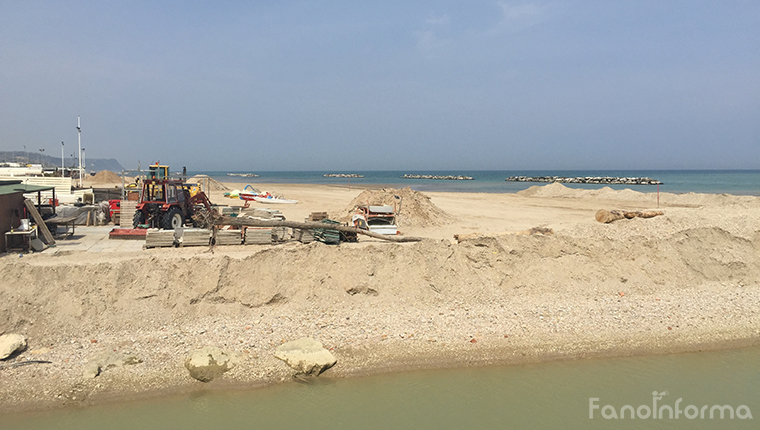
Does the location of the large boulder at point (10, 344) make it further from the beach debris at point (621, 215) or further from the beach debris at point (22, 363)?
the beach debris at point (621, 215)

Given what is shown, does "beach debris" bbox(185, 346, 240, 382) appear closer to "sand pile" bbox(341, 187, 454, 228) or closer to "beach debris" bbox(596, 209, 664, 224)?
"sand pile" bbox(341, 187, 454, 228)

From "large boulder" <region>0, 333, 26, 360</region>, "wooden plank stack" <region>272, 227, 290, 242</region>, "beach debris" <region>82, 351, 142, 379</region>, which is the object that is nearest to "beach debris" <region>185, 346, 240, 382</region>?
"beach debris" <region>82, 351, 142, 379</region>

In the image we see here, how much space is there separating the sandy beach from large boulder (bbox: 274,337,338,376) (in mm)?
189

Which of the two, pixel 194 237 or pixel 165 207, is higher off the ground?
pixel 165 207

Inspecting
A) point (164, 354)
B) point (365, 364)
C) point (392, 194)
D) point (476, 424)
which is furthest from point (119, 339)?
point (392, 194)

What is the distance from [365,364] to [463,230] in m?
13.9

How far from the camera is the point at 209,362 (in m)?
9.19

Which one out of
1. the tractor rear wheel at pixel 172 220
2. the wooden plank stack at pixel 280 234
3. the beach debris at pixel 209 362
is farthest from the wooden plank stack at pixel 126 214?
the beach debris at pixel 209 362

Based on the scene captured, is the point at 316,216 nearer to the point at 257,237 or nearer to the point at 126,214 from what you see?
the point at 257,237

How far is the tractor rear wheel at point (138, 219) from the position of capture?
18.4 m

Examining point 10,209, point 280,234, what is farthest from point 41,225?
point 280,234

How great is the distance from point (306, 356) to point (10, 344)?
18.7ft

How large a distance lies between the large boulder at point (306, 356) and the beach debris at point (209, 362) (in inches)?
35.9

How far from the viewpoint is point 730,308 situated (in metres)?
12.9
